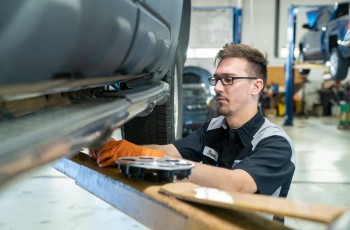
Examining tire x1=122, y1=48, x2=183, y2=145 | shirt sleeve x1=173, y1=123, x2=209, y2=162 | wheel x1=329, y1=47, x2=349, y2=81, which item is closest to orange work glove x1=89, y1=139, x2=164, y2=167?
shirt sleeve x1=173, y1=123, x2=209, y2=162

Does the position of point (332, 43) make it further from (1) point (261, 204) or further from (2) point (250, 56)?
(1) point (261, 204)

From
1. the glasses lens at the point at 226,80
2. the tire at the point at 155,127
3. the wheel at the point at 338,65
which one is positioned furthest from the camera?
the wheel at the point at 338,65

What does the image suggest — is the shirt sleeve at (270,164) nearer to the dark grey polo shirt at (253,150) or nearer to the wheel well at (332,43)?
the dark grey polo shirt at (253,150)

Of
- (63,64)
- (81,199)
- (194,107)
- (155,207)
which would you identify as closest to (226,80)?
(155,207)

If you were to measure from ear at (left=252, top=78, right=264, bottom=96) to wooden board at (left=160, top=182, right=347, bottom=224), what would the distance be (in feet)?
2.64

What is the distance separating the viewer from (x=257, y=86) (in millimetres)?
1729

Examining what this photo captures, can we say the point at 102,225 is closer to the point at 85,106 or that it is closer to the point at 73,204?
the point at 73,204

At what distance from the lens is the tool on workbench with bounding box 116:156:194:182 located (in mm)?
1061

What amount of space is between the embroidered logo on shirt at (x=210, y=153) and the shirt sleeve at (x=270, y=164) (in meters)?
0.27

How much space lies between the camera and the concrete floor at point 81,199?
2314 millimetres

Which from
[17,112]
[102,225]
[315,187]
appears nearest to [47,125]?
[17,112]

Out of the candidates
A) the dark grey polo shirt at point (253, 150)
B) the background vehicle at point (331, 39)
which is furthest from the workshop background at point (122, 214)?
the background vehicle at point (331, 39)

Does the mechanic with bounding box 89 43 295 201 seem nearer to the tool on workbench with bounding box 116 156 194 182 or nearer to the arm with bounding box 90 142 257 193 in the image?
the arm with bounding box 90 142 257 193

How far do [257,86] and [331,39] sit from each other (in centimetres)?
471
